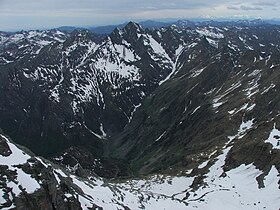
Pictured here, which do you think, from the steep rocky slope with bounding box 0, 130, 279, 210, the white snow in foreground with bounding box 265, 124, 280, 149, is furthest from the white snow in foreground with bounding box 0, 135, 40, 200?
the white snow in foreground with bounding box 265, 124, 280, 149

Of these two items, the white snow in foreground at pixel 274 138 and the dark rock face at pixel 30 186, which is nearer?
the dark rock face at pixel 30 186

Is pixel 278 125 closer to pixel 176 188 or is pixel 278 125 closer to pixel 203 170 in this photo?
pixel 203 170

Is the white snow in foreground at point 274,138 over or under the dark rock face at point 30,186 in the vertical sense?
under

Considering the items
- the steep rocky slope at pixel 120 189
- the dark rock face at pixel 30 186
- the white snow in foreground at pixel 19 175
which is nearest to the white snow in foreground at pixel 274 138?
the steep rocky slope at pixel 120 189

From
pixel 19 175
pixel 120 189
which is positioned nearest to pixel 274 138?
pixel 120 189

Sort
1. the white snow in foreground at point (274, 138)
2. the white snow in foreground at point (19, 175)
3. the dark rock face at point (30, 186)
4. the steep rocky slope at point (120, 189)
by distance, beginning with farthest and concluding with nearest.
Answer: the white snow in foreground at point (274, 138) < the steep rocky slope at point (120, 189) < the white snow in foreground at point (19, 175) < the dark rock face at point (30, 186)

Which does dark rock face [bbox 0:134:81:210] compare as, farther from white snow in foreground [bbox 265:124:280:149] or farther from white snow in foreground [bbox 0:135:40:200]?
white snow in foreground [bbox 265:124:280:149]

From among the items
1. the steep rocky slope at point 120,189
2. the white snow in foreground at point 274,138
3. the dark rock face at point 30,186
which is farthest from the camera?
the white snow in foreground at point 274,138

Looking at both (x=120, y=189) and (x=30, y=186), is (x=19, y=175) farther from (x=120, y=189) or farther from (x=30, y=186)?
(x=120, y=189)

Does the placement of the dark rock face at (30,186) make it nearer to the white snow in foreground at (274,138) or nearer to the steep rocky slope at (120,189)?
the steep rocky slope at (120,189)
